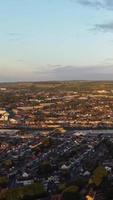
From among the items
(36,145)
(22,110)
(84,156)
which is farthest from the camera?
(22,110)

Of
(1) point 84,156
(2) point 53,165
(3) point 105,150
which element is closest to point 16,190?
(2) point 53,165

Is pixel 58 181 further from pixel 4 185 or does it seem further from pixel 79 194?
pixel 79 194

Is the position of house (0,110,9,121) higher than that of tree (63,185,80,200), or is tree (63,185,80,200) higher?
tree (63,185,80,200)

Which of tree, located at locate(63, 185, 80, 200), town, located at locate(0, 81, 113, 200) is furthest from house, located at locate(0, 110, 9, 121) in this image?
tree, located at locate(63, 185, 80, 200)

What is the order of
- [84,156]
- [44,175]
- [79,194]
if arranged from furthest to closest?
[84,156], [44,175], [79,194]

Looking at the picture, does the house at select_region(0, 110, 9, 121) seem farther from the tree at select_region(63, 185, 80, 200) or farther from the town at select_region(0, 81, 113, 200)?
the tree at select_region(63, 185, 80, 200)

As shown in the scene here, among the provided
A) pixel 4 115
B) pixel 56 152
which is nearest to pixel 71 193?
pixel 56 152

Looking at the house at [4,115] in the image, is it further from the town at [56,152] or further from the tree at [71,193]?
the tree at [71,193]

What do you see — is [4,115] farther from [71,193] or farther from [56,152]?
[71,193]

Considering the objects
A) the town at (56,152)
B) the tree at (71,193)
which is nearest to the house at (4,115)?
the town at (56,152)
